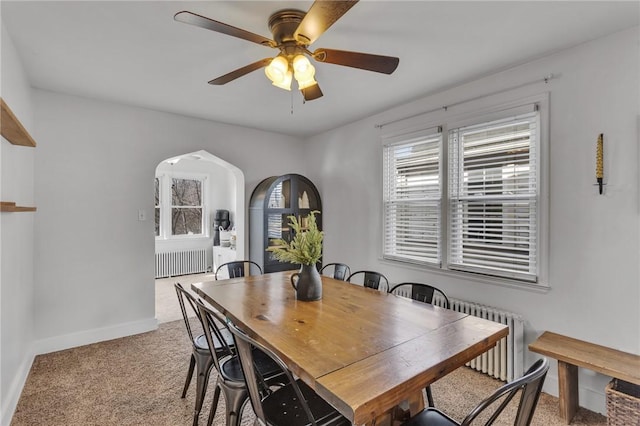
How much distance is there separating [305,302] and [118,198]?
8.76 ft

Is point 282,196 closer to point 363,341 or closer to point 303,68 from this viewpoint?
point 303,68

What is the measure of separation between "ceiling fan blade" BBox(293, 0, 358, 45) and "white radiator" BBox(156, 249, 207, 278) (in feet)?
18.9

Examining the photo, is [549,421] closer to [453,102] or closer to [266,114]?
[453,102]

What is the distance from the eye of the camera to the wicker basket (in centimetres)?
178

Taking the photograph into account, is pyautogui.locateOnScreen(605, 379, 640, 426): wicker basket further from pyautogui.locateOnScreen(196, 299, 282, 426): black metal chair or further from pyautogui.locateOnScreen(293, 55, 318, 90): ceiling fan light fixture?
pyautogui.locateOnScreen(293, 55, 318, 90): ceiling fan light fixture

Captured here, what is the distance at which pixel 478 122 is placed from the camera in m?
2.83

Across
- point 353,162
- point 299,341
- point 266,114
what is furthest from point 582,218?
point 266,114

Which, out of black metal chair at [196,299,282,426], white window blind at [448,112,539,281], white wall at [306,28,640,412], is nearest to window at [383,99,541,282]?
white window blind at [448,112,539,281]

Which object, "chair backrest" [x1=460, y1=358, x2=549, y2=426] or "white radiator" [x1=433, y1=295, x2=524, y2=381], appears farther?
"white radiator" [x1=433, y1=295, x2=524, y2=381]

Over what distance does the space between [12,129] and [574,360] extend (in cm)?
378

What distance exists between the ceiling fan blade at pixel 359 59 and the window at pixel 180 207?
5.55 meters

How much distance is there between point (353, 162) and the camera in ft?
13.7

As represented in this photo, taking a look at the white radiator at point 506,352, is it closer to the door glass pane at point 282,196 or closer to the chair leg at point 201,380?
the chair leg at point 201,380

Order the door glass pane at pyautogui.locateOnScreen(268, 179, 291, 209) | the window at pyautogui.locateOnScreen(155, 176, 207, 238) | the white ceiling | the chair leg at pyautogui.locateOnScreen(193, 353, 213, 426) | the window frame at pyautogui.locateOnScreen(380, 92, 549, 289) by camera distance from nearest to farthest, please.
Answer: the white ceiling
the chair leg at pyautogui.locateOnScreen(193, 353, 213, 426)
the window frame at pyautogui.locateOnScreen(380, 92, 549, 289)
the door glass pane at pyautogui.locateOnScreen(268, 179, 291, 209)
the window at pyautogui.locateOnScreen(155, 176, 207, 238)
